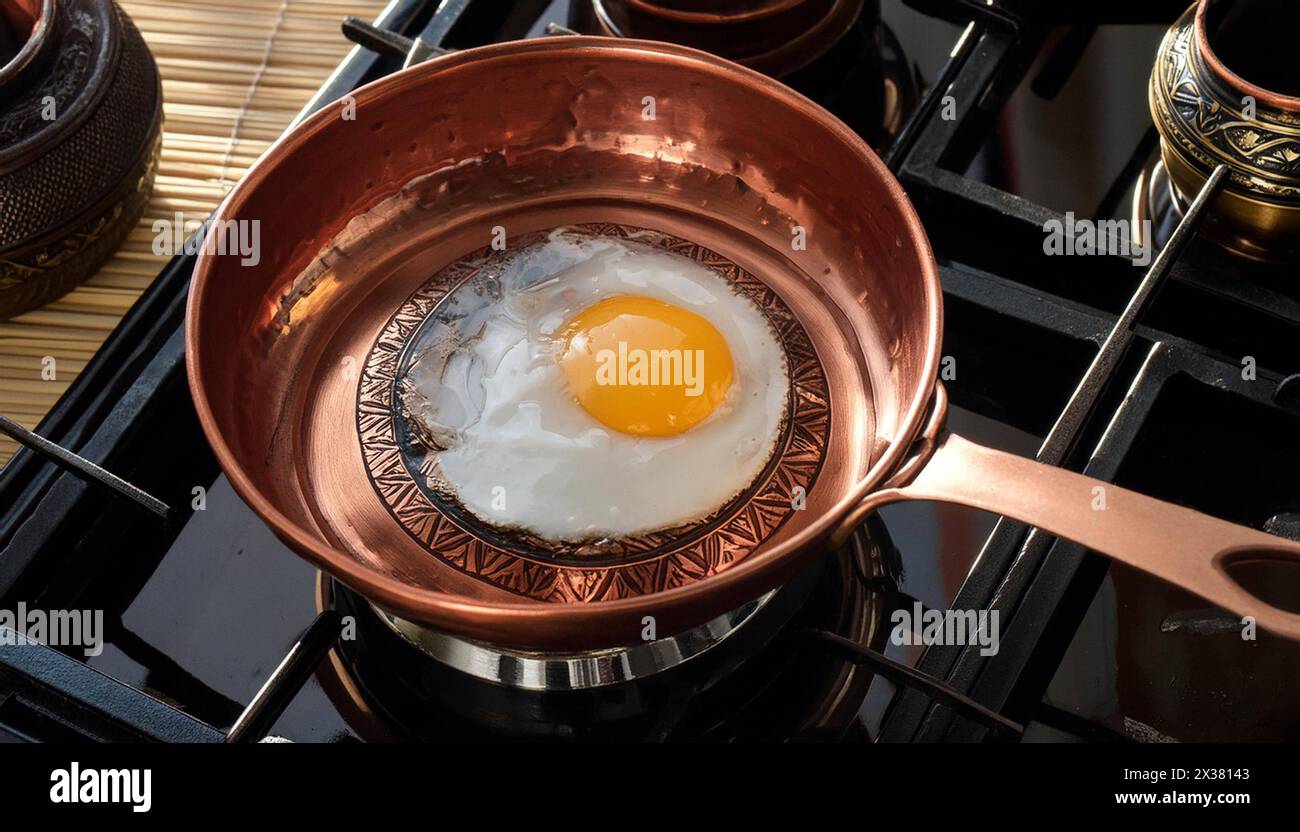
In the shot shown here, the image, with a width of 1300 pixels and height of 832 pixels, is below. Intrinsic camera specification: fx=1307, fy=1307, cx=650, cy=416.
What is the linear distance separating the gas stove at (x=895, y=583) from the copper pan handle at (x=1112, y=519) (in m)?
0.20

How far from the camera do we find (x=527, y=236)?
144 centimetres

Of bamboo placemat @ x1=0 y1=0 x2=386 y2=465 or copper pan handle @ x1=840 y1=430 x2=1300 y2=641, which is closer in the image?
copper pan handle @ x1=840 y1=430 x2=1300 y2=641

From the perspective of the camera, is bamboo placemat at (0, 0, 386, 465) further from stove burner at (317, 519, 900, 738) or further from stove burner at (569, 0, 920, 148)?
stove burner at (317, 519, 900, 738)

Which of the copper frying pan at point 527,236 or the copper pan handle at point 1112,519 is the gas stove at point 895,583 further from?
the copper pan handle at point 1112,519

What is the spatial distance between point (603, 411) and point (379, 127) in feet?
1.31

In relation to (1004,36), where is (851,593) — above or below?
below

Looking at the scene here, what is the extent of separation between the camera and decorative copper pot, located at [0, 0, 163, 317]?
1.37 meters

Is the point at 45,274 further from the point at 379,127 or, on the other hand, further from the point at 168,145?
the point at 379,127

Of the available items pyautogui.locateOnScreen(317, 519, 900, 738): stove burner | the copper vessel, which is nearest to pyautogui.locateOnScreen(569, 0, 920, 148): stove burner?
the copper vessel

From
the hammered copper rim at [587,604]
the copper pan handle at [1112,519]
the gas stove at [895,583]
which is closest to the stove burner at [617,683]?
the gas stove at [895,583]

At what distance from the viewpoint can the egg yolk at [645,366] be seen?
125 centimetres

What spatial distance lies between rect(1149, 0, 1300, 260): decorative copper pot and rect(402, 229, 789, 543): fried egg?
490 millimetres

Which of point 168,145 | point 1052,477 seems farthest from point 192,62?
point 1052,477

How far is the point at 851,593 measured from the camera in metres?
1.26
